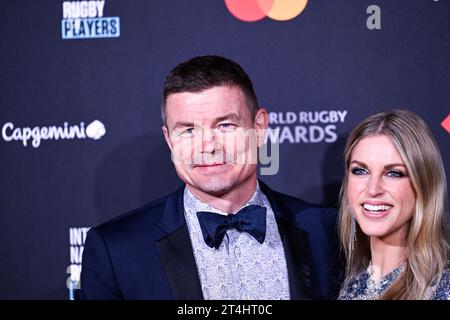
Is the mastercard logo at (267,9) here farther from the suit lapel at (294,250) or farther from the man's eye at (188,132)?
the suit lapel at (294,250)

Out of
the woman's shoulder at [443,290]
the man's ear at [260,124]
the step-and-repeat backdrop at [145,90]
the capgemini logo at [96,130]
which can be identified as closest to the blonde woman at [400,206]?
the woman's shoulder at [443,290]

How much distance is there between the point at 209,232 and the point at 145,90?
2.84ft

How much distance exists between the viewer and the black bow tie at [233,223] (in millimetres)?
2336

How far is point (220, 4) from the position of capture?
2871mm

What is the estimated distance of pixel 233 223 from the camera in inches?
93.8

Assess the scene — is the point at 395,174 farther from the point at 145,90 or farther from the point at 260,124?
the point at 145,90

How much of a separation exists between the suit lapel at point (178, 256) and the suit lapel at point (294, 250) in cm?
36

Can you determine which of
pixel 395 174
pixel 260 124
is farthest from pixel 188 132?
pixel 395 174

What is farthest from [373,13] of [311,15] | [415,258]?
[415,258]

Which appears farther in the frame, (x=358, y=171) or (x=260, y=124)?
(x=260, y=124)

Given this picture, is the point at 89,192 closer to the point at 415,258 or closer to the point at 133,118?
the point at 133,118

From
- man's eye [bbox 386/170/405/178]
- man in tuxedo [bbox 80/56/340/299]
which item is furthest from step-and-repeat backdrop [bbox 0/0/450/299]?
man's eye [bbox 386/170/405/178]

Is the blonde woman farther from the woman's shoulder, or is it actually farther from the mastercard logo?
the mastercard logo
